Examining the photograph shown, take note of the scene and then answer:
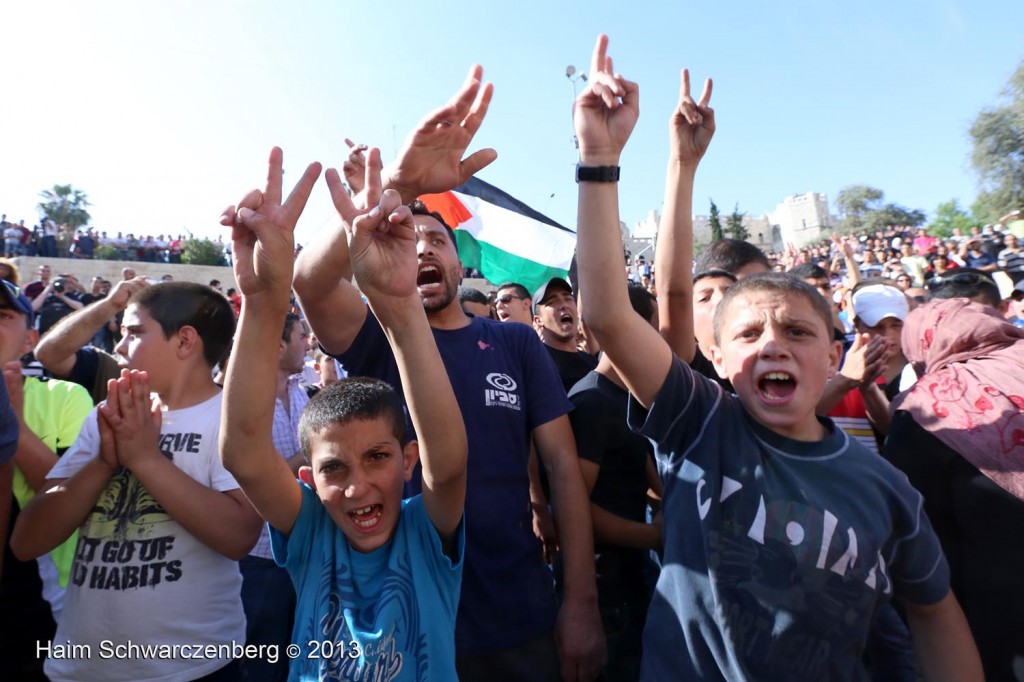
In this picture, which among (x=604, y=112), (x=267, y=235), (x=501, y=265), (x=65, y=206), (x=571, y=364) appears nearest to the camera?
(x=267, y=235)

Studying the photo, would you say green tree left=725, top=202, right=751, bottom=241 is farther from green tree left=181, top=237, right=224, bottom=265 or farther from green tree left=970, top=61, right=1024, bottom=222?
green tree left=181, top=237, right=224, bottom=265

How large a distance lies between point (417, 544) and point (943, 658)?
1545 millimetres

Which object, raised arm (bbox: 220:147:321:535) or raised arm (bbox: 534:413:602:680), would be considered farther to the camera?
raised arm (bbox: 534:413:602:680)

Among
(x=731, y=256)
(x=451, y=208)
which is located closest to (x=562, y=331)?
(x=731, y=256)

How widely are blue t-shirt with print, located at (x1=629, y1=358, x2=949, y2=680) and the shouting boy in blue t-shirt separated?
0.61 meters

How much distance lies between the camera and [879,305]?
3551 millimetres

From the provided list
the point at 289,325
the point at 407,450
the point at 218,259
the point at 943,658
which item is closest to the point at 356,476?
the point at 407,450

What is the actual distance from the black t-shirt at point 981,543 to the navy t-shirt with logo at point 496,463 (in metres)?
1.38

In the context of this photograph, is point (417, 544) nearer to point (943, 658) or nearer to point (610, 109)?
point (610, 109)

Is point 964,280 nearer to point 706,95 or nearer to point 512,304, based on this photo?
point 706,95

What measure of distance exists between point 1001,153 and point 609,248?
41.2 m

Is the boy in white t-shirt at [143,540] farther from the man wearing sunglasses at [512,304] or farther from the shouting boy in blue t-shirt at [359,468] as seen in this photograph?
the man wearing sunglasses at [512,304]

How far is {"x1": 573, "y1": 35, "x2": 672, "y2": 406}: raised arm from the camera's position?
1673 millimetres

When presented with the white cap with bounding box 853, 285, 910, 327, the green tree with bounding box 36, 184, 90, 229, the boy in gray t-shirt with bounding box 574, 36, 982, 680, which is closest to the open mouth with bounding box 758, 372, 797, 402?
the boy in gray t-shirt with bounding box 574, 36, 982, 680
